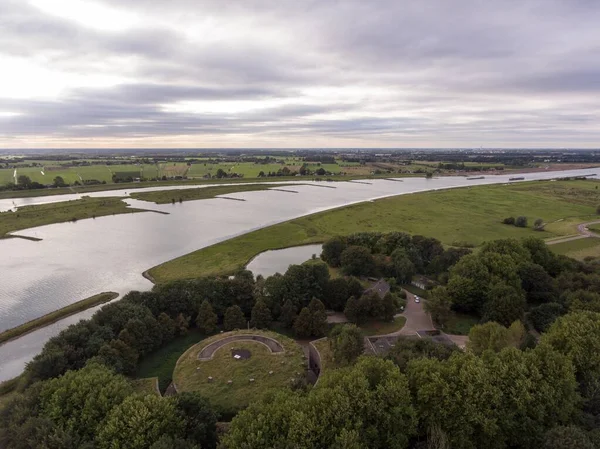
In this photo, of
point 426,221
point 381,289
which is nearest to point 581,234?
point 426,221

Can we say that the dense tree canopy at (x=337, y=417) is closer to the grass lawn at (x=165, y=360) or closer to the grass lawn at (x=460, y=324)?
the grass lawn at (x=165, y=360)

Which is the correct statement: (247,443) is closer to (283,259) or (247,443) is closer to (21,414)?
(21,414)

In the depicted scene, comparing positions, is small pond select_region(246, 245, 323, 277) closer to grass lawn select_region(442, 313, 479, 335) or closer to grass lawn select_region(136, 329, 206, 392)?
grass lawn select_region(136, 329, 206, 392)

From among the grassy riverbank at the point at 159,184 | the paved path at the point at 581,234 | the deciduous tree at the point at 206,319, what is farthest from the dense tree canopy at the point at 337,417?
the grassy riverbank at the point at 159,184

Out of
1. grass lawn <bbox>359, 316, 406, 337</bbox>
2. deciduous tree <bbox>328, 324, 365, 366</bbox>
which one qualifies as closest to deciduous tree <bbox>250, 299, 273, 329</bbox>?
deciduous tree <bbox>328, 324, 365, 366</bbox>

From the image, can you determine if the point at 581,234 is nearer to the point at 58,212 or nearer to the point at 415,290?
the point at 415,290
